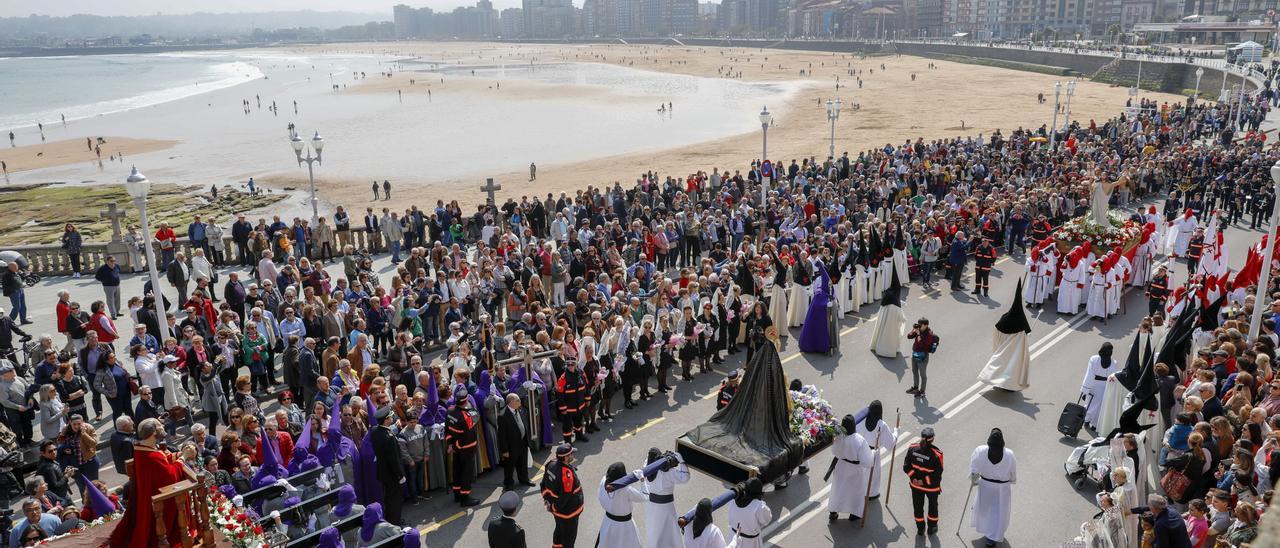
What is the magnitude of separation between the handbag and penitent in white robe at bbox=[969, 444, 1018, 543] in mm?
1605

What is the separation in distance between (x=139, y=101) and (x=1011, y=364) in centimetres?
9344

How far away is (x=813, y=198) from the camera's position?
24.4 meters

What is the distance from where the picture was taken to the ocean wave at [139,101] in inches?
2837

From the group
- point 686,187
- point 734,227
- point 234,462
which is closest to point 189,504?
point 234,462

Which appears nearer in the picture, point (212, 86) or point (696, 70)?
point (212, 86)

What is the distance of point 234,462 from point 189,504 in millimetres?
3382

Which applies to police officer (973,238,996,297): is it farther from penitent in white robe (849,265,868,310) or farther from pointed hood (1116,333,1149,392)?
pointed hood (1116,333,1149,392)

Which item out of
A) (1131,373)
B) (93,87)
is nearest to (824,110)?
(1131,373)

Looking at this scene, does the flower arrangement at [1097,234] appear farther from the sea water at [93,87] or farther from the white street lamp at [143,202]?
the sea water at [93,87]

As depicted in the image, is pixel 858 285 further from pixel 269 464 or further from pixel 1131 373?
pixel 269 464

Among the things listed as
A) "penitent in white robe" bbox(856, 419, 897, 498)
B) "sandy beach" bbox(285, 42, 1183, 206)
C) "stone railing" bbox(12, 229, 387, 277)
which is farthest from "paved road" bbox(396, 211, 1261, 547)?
"sandy beach" bbox(285, 42, 1183, 206)

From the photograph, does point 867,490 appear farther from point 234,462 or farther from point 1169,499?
point 234,462

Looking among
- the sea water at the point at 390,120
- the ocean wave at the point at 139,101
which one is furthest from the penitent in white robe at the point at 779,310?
the ocean wave at the point at 139,101

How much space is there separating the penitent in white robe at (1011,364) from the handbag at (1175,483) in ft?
13.9
